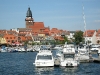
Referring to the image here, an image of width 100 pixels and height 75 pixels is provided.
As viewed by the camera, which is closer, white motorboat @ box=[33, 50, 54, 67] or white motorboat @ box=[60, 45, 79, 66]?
white motorboat @ box=[33, 50, 54, 67]

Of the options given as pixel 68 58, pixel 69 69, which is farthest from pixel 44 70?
pixel 68 58

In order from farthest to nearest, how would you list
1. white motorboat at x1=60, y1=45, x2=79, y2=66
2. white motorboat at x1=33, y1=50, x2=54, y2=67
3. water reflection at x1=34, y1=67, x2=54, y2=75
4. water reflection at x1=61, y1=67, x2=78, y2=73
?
1. white motorboat at x1=60, y1=45, x2=79, y2=66
2. white motorboat at x1=33, y1=50, x2=54, y2=67
3. water reflection at x1=61, y1=67, x2=78, y2=73
4. water reflection at x1=34, y1=67, x2=54, y2=75

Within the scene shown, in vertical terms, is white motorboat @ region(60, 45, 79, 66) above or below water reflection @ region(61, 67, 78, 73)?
above

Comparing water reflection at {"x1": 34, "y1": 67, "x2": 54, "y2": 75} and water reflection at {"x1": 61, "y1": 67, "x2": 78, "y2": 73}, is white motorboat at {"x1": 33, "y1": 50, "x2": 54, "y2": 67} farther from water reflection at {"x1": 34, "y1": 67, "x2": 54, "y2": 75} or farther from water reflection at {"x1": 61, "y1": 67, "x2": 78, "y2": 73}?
water reflection at {"x1": 61, "y1": 67, "x2": 78, "y2": 73}

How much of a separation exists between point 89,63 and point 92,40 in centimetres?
11981

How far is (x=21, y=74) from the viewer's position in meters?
41.2

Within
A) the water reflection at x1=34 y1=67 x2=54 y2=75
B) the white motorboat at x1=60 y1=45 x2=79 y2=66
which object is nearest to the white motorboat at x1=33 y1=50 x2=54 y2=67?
→ the water reflection at x1=34 y1=67 x2=54 y2=75

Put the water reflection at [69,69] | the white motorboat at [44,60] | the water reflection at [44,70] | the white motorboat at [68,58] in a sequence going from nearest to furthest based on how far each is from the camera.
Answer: the water reflection at [44,70] → the water reflection at [69,69] → the white motorboat at [44,60] → the white motorboat at [68,58]

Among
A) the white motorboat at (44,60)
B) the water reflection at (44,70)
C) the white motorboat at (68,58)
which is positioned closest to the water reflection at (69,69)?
the white motorboat at (68,58)

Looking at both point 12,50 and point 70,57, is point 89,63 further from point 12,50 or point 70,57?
point 12,50

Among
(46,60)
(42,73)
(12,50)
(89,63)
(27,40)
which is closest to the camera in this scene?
(42,73)

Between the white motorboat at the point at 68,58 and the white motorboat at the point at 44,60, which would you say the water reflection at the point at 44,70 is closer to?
the white motorboat at the point at 44,60

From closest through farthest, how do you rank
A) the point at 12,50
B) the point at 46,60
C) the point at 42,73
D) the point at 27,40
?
1. the point at 42,73
2. the point at 46,60
3. the point at 12,50
4. the point at 27,40

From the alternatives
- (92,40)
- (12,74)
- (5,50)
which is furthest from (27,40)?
(12,74)
